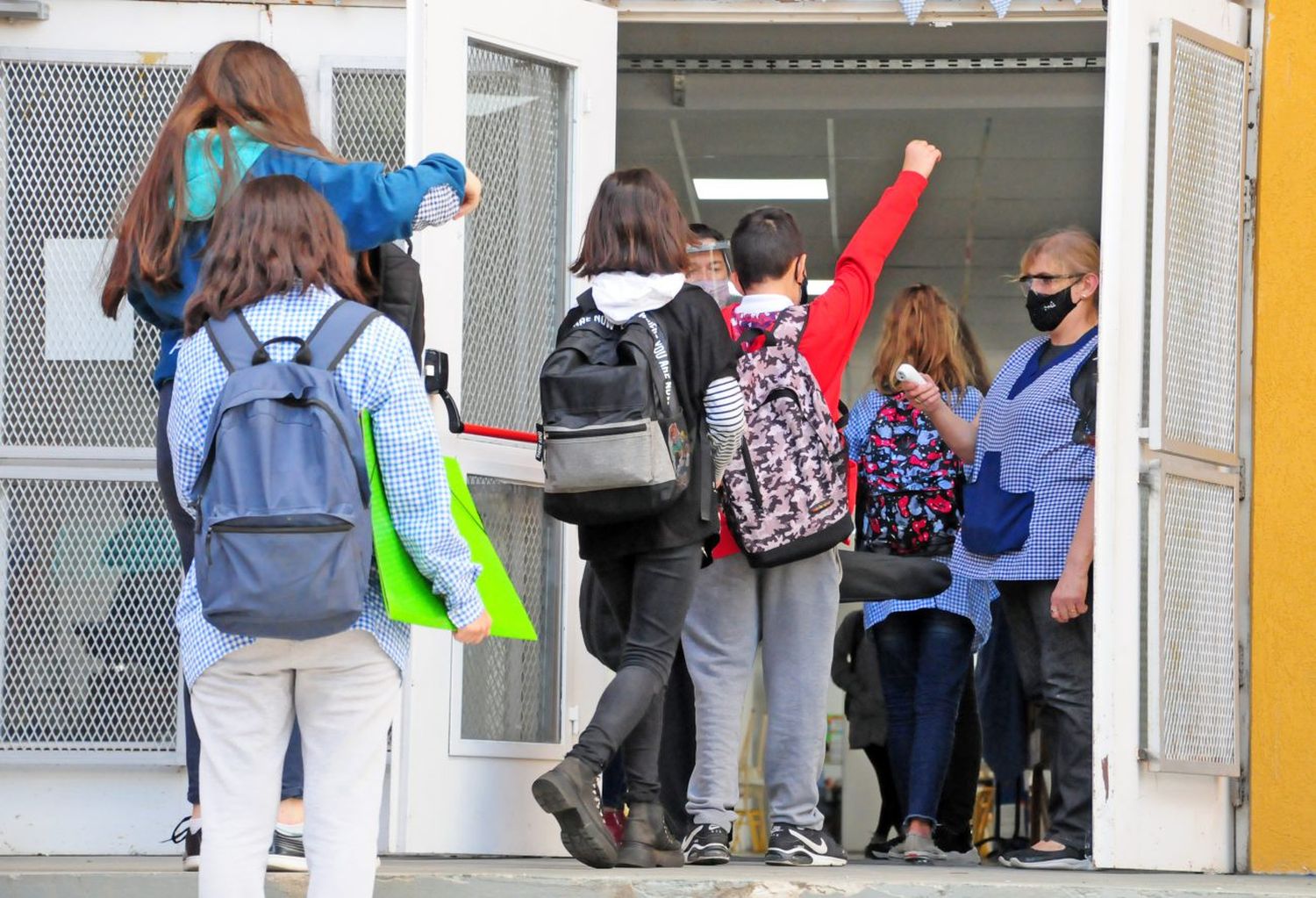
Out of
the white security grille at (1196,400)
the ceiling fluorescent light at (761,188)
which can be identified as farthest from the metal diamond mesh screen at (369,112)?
the ceiling fluorescent light at (761,188)

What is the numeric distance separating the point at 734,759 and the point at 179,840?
1405mm

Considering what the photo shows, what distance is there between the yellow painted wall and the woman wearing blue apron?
47 cm

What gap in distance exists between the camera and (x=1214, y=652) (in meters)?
4.60

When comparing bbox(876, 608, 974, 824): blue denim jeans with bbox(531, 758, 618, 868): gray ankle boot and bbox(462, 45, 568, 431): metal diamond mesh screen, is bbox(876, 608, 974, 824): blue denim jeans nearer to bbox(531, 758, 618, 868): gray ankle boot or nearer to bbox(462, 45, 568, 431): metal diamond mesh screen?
bbox(462, 45, 568, 431): metal diamond mesh screen

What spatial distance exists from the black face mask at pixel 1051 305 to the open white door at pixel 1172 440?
323mm

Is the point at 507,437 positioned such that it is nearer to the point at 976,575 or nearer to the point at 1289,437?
the point at 976,575

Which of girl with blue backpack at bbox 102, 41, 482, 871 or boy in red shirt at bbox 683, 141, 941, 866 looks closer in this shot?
girl with blue backpack at bbox 102, 41, 482, 871

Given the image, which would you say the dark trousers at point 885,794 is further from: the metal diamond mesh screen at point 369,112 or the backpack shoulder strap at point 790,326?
the metal diamond mesh screen at point 369,112

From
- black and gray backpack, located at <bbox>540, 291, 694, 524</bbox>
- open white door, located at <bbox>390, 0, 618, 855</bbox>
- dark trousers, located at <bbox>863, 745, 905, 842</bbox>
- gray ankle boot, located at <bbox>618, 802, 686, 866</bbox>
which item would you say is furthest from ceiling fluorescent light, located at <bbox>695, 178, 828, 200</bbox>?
gray ankle boot, located at <bbox>618, 802, 686, 866</bbox>

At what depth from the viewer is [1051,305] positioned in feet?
15.7

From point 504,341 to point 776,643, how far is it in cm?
116

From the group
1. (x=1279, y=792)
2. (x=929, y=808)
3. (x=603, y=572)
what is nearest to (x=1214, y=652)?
(x=1279, y=792)

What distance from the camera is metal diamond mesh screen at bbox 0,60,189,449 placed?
16.0 feet

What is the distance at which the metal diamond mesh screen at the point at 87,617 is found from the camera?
4773mm
